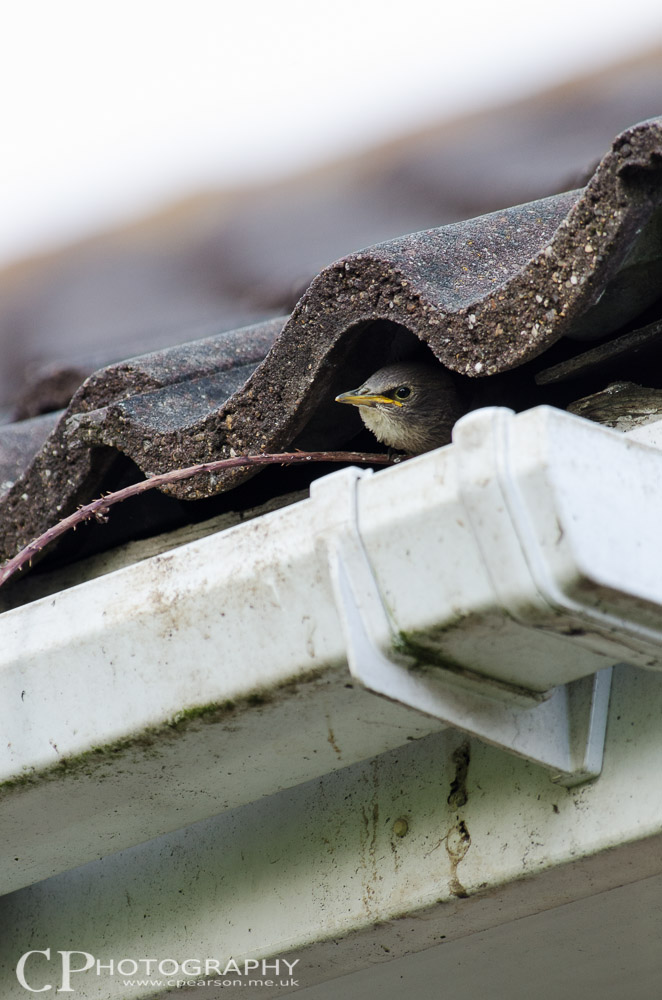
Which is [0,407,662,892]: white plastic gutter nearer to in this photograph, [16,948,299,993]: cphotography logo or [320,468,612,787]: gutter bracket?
[320,468,612,787]: gutter bracket

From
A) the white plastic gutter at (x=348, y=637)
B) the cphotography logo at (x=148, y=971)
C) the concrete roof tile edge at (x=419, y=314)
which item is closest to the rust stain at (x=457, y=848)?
the white plastic gutter at (x=348, y=637)

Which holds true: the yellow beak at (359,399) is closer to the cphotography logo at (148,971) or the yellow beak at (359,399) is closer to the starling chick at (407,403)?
the starling chick at (407,403)

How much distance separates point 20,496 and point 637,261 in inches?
52.7

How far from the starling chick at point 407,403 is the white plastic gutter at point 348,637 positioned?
687 mm

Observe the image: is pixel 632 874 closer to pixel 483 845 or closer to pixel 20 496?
pixel 483 845

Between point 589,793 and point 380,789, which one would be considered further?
point 380,789

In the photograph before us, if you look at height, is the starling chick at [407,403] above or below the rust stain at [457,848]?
above

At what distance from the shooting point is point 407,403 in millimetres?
2436

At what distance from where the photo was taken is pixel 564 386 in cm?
225

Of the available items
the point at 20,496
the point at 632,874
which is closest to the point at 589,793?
the point at 632,874

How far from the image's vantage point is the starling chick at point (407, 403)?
231 centimetres

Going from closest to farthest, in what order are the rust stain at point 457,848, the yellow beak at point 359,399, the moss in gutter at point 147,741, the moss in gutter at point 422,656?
1. the moss in gutter at point 422,656
2. the moss in gutter at point 147,741
3. the rust stain at point 457,848
4. the yellow beak at point 359,399

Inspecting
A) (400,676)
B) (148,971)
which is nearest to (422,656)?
(400,676)

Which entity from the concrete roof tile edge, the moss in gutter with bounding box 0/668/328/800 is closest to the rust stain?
the moss in gutter with bounding box 0/668/328/800
